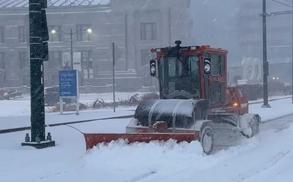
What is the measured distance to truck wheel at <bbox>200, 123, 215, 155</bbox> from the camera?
46.3ft

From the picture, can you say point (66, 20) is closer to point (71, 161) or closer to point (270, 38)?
point (71, 161)

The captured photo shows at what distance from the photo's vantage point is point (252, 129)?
59.3 ft

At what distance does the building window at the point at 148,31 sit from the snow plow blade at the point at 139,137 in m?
65.1

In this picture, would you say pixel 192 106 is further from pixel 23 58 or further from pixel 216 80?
pixel 23 58

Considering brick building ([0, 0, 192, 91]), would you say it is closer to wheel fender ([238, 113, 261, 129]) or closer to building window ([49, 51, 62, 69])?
building window ([49, 51, 62, 69])

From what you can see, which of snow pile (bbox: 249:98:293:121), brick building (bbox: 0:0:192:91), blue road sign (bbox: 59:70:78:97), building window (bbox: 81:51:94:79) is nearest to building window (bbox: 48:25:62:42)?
brick building (bbox: 0:0:192:91)

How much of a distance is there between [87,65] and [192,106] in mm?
62676

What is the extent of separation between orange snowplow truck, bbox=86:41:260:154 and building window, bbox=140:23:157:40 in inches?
2384

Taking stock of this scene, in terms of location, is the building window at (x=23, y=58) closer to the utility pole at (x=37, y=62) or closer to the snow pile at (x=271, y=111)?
the snow pile at (x=271, y=111)

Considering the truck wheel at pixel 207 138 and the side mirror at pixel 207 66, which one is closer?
the truck wheel at pixel 207 138

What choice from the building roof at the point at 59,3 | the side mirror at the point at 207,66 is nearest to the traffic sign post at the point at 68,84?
the side mirror at the point at 207,66

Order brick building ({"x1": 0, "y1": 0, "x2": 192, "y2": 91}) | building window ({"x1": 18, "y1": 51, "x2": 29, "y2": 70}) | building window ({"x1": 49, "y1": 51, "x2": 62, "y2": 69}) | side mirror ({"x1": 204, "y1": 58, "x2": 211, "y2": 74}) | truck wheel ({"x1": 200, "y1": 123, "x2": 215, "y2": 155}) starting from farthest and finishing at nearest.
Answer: building window ({"x1": 18, "y1": 51, "x2": 29, "y2": 70}) → building window ({"x1": 49, "y1": 51, "x2": 62, "y2": 69}) → brick building ({"x1": 0, "y1": 0, "x2": 192, "y2": 91}) → side mirror ({"x1": 204, "y1": 58, "x2": 211, "y2": 74}) → truck wheel ({"x1": 200, "y1": 123, "x2": 215, "y2": 155})

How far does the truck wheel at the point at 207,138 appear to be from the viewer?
14125mm

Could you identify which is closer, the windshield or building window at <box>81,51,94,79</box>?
the windshield
